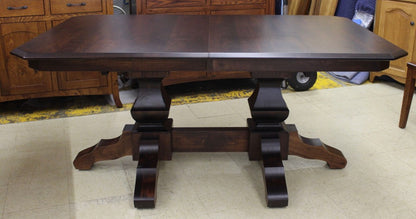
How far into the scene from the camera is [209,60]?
5.45 ft

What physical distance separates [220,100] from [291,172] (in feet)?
3.82

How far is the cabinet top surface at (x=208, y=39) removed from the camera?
5.44 ft

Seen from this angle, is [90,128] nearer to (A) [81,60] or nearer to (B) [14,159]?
(B) [14,159]

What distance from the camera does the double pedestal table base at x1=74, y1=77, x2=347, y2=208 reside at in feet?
6.69

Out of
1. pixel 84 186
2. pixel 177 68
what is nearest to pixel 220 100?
pixel 84 186

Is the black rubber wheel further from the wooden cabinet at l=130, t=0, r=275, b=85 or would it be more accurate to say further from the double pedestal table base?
the double pedestal table base

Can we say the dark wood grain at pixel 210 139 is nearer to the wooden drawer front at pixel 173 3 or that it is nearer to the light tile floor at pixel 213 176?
the light tile floor at pixel 213 176

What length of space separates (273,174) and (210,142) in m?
0.37

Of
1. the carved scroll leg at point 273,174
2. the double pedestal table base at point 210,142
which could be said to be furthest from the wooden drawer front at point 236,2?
the carved scroll leg at point 273,174

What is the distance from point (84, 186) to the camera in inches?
85.0

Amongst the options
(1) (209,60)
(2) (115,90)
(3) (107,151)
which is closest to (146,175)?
Answer: (3) (107,151)

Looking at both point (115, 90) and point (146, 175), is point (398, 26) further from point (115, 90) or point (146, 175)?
point (146, 175)

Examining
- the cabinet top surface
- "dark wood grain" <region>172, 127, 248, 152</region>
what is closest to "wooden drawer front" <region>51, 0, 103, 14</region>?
the cabinet top surface

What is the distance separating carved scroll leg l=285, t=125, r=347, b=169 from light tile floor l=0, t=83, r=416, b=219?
0.05 meters
